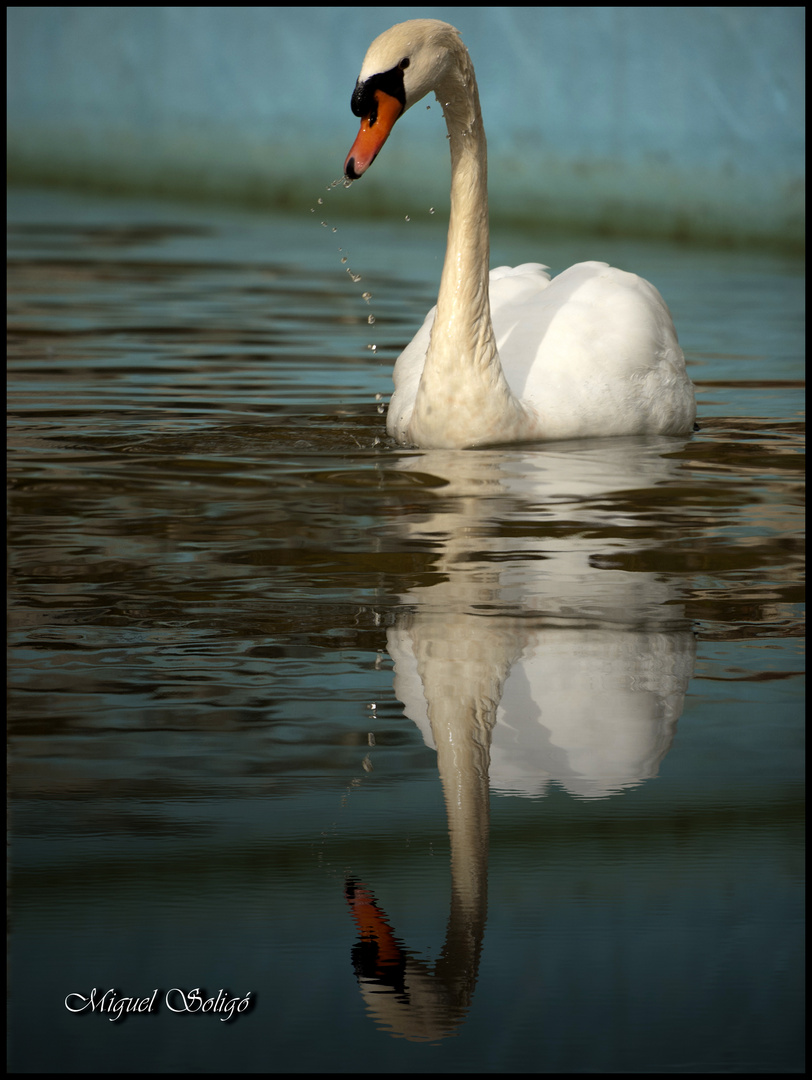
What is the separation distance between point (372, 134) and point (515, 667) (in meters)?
2.80

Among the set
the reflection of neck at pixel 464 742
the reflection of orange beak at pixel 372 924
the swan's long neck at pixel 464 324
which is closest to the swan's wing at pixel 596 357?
the swan's long neck at pixel 464 324

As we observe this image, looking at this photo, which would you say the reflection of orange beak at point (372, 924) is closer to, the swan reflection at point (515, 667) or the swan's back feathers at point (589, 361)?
the swan reflection at point (515, 667)

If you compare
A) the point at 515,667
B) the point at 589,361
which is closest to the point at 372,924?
the point at 515,667

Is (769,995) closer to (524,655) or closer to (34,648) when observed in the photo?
(524,655)

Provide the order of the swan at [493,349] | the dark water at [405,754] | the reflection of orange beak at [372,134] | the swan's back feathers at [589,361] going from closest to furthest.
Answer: the dark water at [405,754] → the reflection of orange beak at [372,134] → the swan at [493,349] → the swan's back feathers at [589,361]

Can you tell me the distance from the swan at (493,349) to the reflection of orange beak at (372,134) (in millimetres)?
38

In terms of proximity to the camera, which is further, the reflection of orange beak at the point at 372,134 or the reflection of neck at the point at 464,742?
the reflection of orange beak at the point at 372,134

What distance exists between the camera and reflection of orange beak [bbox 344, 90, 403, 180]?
20.1 feet

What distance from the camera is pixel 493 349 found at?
695cm

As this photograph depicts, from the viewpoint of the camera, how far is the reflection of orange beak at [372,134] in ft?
20.1

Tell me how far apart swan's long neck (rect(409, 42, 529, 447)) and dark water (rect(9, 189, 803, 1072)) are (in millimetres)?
163

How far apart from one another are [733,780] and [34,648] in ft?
5.90

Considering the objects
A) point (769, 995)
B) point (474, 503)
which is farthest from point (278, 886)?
point (474, 503)

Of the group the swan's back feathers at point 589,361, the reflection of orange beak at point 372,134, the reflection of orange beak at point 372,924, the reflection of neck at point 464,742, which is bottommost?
the reflection of orange beak at point 372,924
